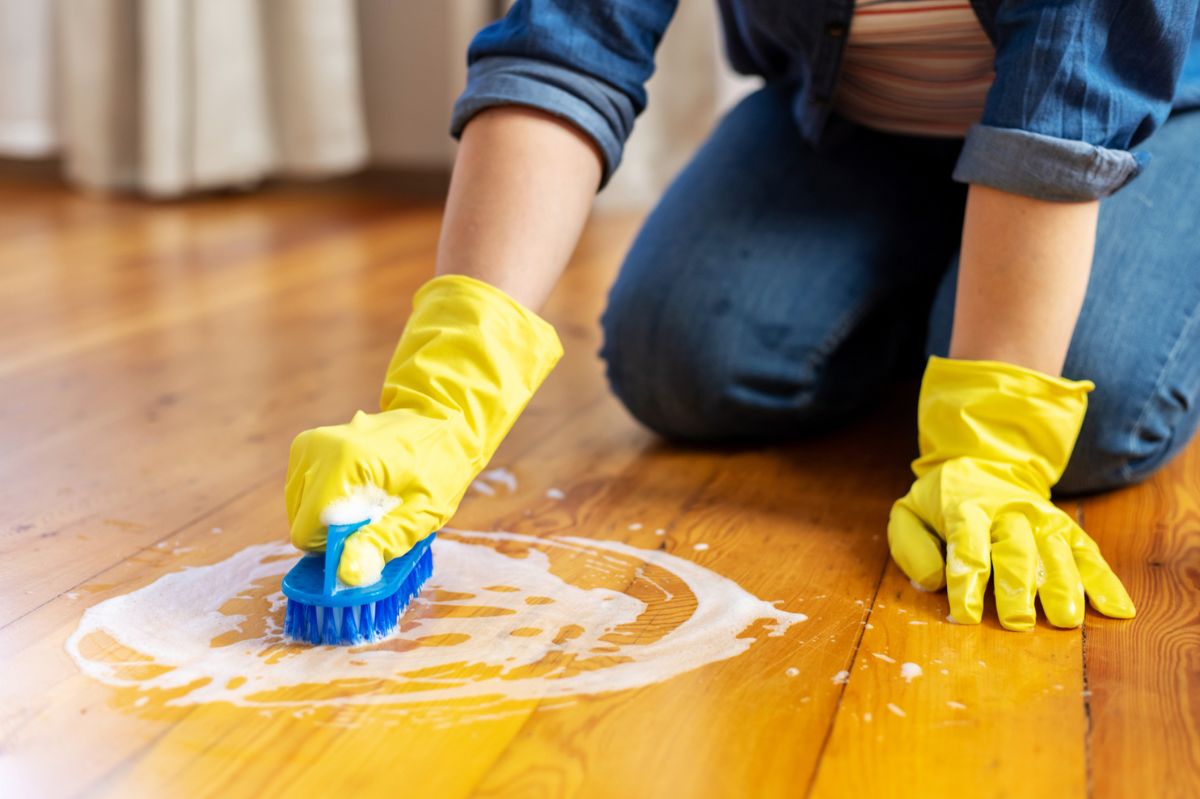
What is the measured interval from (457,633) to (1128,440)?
0.50 metres

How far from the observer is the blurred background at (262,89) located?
2.18m

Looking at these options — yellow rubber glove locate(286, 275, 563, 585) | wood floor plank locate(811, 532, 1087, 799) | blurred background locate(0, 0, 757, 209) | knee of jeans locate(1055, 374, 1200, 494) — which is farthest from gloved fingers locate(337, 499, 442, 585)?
blurred background locate(0, 0, 757, 209)

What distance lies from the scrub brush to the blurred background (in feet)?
4.92

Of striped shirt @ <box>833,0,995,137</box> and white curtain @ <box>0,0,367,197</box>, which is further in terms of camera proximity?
white curtain @ <box>0,0,367,197</box>

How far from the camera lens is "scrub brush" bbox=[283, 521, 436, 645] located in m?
0.68

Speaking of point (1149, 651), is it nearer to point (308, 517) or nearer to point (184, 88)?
point (308, 517)

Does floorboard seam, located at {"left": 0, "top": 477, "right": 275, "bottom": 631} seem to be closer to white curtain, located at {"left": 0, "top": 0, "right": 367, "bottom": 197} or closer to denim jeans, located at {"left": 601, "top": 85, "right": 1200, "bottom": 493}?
denim jeans, located at {"left": 601, "top": 85, "right": 1200, "bottom": 493}

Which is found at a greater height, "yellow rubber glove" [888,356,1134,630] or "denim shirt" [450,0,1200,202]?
"denim shirt" [450,0,1200,202]

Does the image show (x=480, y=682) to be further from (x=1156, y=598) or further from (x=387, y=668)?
(x=1156, y=598)

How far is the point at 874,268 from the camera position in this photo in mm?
1084

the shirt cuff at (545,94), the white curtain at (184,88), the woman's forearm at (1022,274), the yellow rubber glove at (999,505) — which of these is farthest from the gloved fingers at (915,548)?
the white curtain at (184,88)

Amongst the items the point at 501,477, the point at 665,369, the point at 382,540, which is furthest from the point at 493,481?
the point at 382,540

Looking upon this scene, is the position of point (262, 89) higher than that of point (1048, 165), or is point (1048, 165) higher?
point (1048, 165)

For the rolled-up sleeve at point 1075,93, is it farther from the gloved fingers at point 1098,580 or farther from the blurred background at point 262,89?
the blurred background at point 262,89
